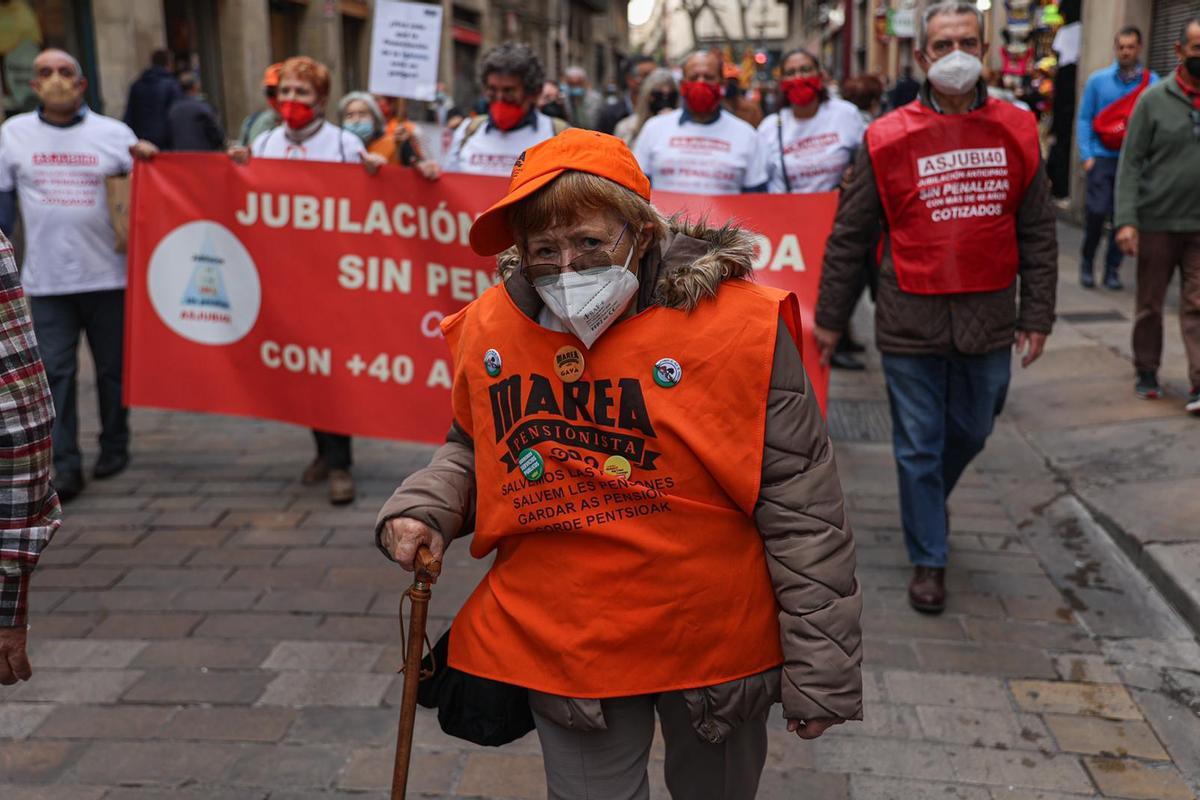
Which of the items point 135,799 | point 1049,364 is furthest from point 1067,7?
point 135,799

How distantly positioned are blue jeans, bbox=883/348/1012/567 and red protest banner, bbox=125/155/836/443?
1.91 m

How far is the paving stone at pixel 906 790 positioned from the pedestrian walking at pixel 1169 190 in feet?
12.9

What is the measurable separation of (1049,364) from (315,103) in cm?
488

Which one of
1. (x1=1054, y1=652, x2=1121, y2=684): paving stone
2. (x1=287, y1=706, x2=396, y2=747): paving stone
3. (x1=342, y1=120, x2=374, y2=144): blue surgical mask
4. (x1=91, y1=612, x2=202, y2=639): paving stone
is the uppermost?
(x1=342, y1=120, x2=374, y2=144): blue surgical mask

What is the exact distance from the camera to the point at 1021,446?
21.1 ft

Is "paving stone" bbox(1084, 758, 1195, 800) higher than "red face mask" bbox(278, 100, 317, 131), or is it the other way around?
"red face mask" bbox(278, 100, 317, 131)

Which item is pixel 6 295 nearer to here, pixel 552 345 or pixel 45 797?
pixel 552 345

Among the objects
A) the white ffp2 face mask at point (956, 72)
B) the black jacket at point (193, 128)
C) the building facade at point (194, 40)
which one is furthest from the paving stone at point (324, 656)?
the building facade at point (194, 40)

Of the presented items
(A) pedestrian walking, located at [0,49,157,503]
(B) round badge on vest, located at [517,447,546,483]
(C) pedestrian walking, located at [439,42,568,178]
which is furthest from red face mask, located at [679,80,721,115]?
(B) round badge on vest, located at [517,447,546,483]

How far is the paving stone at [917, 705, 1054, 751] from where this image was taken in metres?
3.38

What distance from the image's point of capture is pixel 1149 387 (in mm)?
6875

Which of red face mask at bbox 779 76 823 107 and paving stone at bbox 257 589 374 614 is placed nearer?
paving stone at bbox 257 589 374 614

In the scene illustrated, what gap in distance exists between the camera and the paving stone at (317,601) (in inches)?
173

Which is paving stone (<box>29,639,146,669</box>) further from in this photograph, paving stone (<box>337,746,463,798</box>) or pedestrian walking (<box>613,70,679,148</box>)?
pedestrian walking (<box>613,70,679,148</box>)
